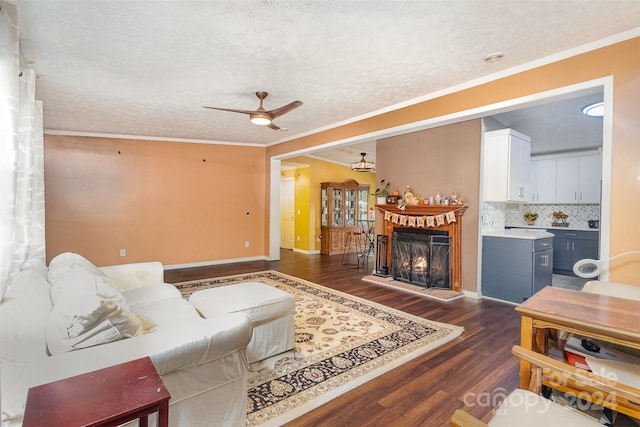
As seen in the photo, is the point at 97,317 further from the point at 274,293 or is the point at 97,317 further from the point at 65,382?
the point at 274,293

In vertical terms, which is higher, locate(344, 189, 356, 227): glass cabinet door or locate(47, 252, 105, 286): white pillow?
locate(344, 189, 356, 227): glass cabinet door

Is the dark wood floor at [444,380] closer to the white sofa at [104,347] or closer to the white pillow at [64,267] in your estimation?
the white sofa at [104,347]

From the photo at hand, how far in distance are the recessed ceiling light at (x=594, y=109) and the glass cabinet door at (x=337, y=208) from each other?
524cm

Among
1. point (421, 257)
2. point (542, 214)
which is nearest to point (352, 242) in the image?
point (421, 257)

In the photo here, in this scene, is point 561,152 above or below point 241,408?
above

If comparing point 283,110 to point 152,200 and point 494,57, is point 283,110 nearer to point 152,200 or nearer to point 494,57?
point 494,57

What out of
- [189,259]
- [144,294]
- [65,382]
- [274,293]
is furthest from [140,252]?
[65,382]

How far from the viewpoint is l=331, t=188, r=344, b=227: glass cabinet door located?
26.6ft

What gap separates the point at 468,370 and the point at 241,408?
172cm

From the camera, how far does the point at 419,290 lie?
175 inches

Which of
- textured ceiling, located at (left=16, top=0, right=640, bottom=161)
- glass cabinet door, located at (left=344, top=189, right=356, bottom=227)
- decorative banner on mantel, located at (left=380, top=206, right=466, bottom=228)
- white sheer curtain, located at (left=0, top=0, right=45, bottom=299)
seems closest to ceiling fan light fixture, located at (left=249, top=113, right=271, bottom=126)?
textured ceiling, located at (left=16, top=0, right=640, bottom=161)

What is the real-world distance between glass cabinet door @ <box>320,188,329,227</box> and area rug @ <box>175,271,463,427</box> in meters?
4.03

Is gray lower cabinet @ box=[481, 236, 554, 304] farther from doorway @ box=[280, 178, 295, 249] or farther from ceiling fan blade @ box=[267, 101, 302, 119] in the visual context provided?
doorway @ box=[280, 178, 295, 249]

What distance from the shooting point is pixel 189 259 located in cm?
622
